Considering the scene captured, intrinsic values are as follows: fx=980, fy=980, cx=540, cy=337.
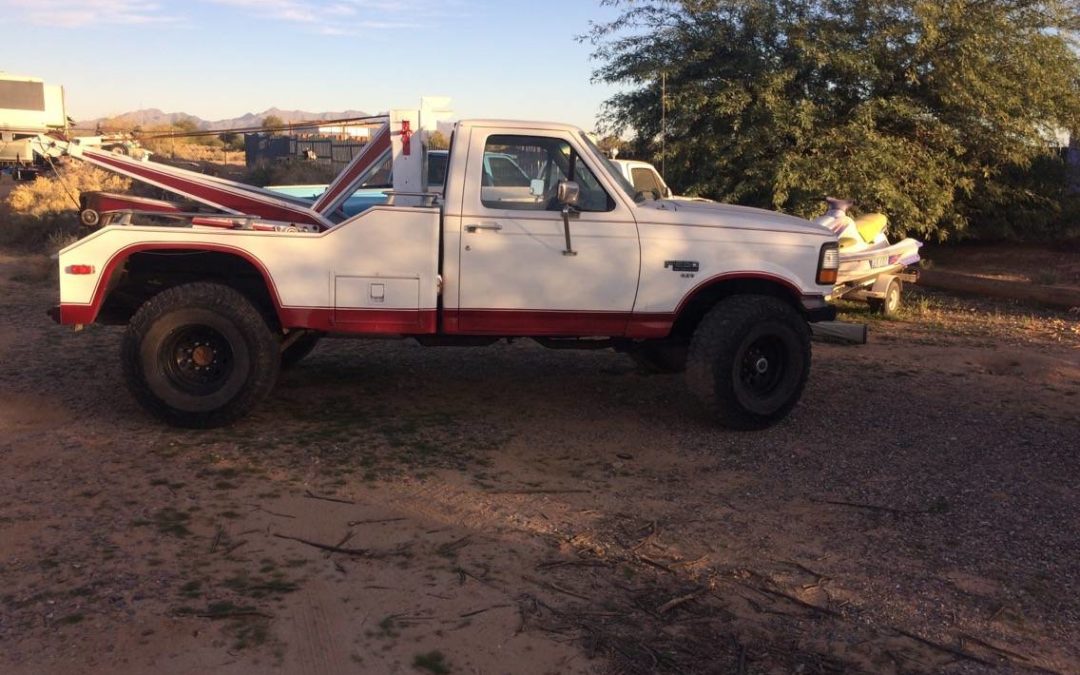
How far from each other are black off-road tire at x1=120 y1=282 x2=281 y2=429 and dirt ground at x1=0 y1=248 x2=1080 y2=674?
209mm

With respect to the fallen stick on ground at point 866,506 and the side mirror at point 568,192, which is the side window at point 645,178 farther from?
the fallen stick on ground at point 866,506

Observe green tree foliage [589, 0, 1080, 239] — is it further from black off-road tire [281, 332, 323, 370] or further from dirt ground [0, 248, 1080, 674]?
black off-road tire [281, 332, 323, 370]

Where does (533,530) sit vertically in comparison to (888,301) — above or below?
below

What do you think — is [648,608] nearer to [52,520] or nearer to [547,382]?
[52,520]

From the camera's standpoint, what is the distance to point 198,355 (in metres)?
6.76

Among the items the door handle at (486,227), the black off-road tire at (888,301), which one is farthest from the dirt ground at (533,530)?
the black off-road tire at (888,301)

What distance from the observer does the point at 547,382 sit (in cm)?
855

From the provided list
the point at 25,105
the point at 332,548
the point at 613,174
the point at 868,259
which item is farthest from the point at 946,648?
the point at 25,105

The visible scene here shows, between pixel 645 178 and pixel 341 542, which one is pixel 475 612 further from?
pixel 645 178

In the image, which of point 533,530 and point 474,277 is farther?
point 474,277

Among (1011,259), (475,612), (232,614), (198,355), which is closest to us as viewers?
(232,614)

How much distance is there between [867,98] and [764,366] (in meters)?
9.08

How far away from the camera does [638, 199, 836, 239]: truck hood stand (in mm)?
6910

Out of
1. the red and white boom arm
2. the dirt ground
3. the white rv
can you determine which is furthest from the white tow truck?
the white rv
